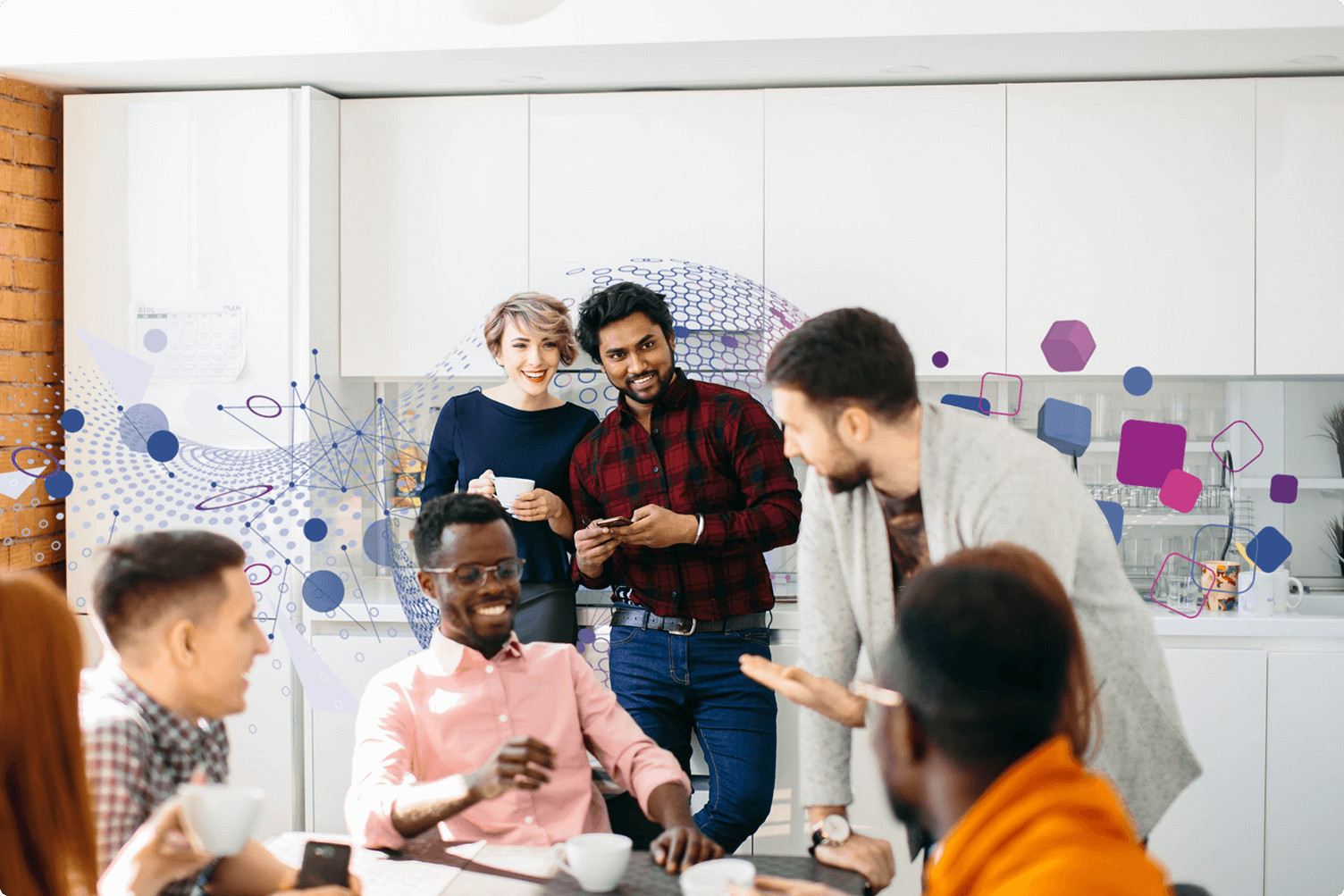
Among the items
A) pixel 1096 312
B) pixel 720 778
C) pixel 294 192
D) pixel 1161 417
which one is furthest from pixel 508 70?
pixel 1161 417

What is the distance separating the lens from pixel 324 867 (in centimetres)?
120

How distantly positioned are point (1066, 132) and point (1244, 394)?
3.13 ft

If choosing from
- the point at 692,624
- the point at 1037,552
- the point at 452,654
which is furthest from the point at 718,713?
the point at 1037,552

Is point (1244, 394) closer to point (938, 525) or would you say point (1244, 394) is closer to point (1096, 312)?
point (1096, 312)

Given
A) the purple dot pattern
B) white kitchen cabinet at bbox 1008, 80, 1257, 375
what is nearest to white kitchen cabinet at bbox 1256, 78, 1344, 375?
white kitchen cabinet at bbox 1008, 80, 1257, 375

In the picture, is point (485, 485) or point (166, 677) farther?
point (485, 485)

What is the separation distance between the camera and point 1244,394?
3090mm

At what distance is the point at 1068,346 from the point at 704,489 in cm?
111

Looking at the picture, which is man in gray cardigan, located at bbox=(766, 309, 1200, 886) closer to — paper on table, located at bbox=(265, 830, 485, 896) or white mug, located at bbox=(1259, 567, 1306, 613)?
paper on table, located at bbox=(265, 830, 485, 896)

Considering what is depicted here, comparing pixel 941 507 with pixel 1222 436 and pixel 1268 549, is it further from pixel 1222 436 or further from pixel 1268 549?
pixel 1222 436

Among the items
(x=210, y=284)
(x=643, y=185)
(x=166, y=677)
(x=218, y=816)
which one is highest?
(x=643, y=185)

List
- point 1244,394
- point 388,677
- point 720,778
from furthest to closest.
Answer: point 1244,394
point 720,778
point 388,677

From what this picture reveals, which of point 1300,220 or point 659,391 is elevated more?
point 1300,220

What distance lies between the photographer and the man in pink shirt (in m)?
1.61
